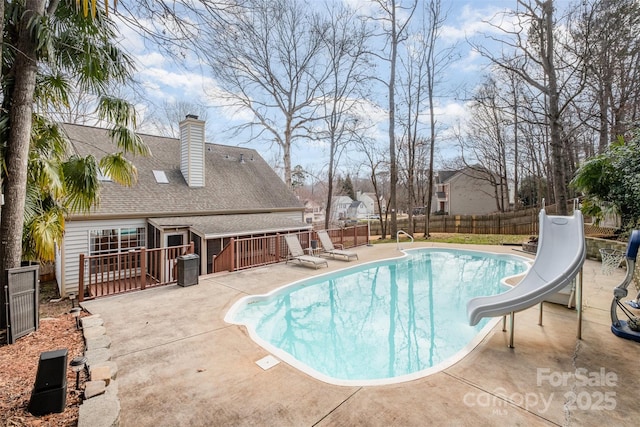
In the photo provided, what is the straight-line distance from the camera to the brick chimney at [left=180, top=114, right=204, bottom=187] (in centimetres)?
1348

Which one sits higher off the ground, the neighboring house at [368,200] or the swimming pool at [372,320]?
the neighboring house at [368,200]

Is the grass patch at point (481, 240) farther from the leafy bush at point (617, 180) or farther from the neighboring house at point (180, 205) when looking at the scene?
the leafy bush at point (617, 180)

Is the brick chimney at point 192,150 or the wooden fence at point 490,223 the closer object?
the brick chimney at point 192,150

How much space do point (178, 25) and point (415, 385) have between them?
6483 mm

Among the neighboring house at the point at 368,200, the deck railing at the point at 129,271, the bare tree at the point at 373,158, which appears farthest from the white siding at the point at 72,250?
the neighboring house at the point at 368,200

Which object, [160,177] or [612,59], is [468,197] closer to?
[612,59]

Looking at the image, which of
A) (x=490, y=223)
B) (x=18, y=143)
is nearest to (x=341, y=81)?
(x=490, y=223)

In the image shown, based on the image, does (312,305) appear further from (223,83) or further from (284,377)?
(223,83)

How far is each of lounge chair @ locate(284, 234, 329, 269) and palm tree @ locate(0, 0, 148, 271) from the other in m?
5.35

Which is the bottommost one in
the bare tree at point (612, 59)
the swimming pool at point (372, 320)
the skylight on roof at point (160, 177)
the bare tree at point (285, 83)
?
the swimming pool at point (372, 320)

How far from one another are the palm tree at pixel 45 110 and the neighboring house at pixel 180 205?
3.13 m

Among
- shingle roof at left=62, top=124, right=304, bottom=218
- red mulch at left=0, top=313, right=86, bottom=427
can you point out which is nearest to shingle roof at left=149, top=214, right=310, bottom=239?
shingle roof at left=62, top=124, right=304, bottom=218

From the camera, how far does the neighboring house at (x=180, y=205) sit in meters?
10.1

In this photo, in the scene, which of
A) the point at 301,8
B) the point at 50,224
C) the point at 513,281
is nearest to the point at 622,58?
the point at 513,281
